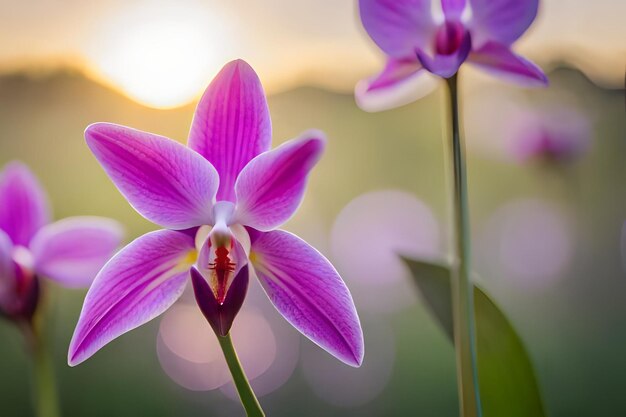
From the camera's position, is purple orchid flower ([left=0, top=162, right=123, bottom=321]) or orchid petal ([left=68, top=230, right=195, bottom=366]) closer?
orchid petal ([left=68, top=230, right=195, bottom=366])

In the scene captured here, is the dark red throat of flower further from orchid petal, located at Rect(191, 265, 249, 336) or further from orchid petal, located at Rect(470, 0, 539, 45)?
orchid petal, located at Rect(470, 0, 539, 45)

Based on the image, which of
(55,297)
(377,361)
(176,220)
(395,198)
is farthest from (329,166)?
(176,220)

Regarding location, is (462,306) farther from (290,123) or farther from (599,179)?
(599,179)

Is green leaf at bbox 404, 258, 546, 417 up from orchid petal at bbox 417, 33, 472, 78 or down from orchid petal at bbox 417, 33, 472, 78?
down

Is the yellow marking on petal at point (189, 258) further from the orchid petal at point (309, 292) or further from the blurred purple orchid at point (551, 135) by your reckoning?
the blurred purple orchid at point (551, 135)

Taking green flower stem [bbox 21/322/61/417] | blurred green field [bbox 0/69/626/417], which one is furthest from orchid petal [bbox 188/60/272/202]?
blurred green field [bbox 0/69/626/417]

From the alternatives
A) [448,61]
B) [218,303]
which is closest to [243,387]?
[218,303]
